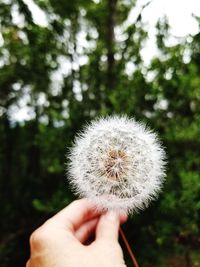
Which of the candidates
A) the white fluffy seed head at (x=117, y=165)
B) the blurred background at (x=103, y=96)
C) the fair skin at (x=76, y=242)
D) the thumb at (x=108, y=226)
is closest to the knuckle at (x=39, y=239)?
the fair skin at (x=76, y=242)

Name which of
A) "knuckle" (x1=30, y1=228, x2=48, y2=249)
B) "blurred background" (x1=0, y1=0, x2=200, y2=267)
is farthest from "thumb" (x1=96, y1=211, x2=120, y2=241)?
"blurred background" (x1=0, y1=0, x2=200, y2=267)

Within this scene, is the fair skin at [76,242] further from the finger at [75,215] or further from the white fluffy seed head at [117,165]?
the white fluffy seed head at [117,165]

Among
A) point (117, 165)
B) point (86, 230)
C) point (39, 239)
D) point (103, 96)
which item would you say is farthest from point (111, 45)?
point (39, 239)

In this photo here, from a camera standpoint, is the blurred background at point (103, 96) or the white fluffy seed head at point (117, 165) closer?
the white fluffy seed head at point (117, 165)

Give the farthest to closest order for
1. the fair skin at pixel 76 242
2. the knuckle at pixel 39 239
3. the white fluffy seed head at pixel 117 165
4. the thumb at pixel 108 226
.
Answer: the white fluffy seed head at pixel 117 165, the thumb at pixel 108 226, the knuckle at pixel 39 239, the fair skin at pixel 76 242

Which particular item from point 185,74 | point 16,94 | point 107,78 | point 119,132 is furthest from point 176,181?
point 16,94

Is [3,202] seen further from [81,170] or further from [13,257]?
[81,170]
